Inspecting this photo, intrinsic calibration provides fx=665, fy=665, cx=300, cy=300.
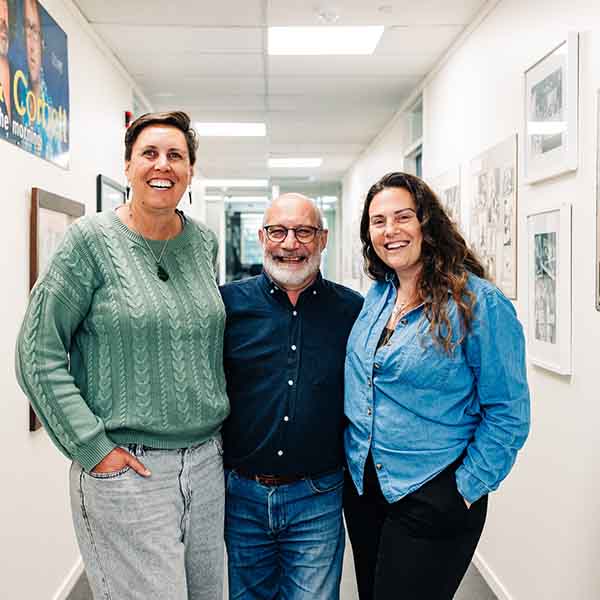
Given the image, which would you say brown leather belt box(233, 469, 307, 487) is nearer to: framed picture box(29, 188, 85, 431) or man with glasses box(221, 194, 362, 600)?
man with glasses box(221, 194, 362, 600)

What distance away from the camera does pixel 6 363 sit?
85.3 inches

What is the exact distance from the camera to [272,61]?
404 centimetres

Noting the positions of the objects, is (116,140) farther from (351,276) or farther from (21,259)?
(351,276)

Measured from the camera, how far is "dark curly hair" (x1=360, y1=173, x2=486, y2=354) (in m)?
1.51

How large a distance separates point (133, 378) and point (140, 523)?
31 cm

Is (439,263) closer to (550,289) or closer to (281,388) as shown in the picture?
(281,388)

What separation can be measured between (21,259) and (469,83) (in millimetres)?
2325

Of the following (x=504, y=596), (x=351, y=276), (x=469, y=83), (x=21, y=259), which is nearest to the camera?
(x=21, y=259)

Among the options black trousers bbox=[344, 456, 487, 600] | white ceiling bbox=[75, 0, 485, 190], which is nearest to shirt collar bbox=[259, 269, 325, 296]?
black trousers bbox=[344, 456, 487, 600]

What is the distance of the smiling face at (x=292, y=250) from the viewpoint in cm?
174

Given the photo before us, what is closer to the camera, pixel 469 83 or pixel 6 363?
pixel 6 363

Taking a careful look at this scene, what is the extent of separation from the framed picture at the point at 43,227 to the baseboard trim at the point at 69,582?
29.5 inches

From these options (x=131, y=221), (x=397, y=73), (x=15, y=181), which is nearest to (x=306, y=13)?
(x=397, y=73)

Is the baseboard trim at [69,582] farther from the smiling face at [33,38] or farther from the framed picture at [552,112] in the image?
the framed picture at [552,112]
